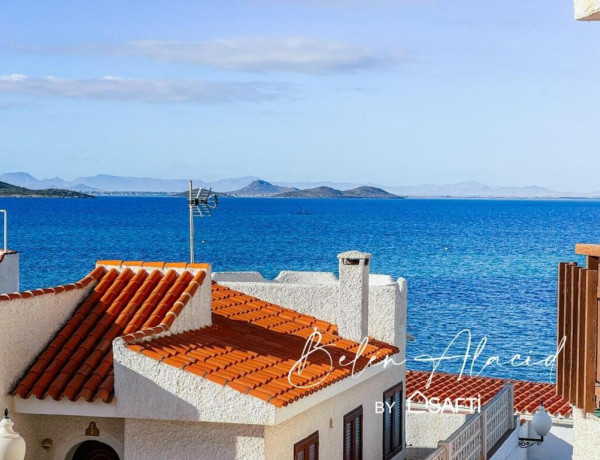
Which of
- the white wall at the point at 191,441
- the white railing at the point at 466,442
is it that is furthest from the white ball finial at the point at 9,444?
the white railing at the point at 466,442

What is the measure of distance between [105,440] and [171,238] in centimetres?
13109

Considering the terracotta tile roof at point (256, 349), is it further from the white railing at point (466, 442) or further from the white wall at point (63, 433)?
the white railing at point (466, 442)

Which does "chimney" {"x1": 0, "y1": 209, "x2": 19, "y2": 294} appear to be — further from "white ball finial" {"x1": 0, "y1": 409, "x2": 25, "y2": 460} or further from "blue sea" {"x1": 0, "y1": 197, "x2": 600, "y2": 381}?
"blue sea" {"x1": 0, "y1": 197, "x2": 600, "y2": 381}

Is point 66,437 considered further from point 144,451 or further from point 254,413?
point 254,413

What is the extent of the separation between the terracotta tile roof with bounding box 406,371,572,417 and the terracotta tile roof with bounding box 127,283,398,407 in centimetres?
882

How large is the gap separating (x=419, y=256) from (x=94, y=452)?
105 meters

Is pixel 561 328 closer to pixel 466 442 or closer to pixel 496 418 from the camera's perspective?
pixel 466 442

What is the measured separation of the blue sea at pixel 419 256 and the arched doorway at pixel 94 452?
123 feet

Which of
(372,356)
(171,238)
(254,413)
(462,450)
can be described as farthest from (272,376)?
(171,238)

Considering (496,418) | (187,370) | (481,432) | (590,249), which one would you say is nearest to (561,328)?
(590,249)

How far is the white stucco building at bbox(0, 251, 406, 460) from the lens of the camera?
12000mm

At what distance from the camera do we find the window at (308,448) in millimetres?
13120

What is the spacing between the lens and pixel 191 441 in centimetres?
1228

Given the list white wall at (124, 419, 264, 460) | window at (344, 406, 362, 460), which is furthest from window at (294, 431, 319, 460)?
window at (344, 406, 362, 460)
